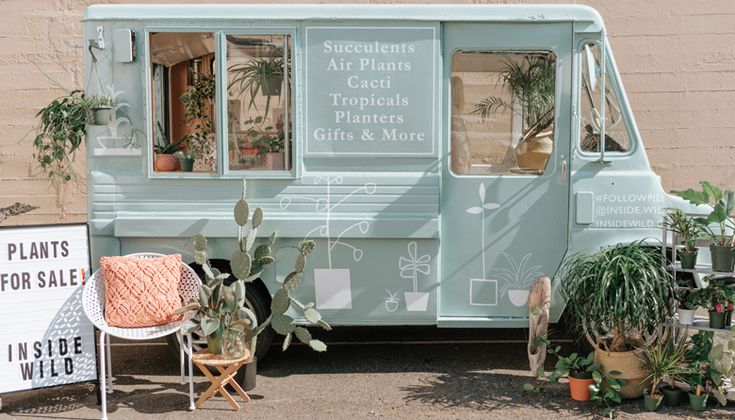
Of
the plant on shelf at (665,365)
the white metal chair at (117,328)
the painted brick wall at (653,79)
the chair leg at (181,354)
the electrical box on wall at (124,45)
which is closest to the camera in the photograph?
the white metal chair at (117,328)

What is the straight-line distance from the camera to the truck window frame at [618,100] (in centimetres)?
569

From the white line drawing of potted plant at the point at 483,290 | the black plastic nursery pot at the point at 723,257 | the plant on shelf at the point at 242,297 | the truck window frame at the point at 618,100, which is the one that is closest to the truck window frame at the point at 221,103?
the plant on shelf at the point at 242,297

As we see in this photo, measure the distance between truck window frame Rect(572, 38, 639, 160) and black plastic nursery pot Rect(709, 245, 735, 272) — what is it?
3.13 ft

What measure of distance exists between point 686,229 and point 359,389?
2.45m

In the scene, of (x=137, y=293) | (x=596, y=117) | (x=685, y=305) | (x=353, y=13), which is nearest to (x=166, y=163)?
(x=137, y=293)

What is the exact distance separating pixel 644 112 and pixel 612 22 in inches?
42.3

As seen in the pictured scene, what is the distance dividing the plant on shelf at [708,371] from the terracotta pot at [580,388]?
64 centimetres

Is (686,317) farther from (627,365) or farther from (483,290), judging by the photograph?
(483,290)

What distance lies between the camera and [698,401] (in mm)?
5117

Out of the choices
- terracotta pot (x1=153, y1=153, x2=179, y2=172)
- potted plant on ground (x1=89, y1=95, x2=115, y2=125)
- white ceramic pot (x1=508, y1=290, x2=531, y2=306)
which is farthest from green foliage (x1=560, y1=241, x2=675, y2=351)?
potted plant on ground (x1=89, y1=95, x2=115, y2=125)

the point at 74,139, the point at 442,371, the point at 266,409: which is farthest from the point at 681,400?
the point at 74,139

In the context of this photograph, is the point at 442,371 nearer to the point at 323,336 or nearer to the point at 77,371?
the point at 323,336

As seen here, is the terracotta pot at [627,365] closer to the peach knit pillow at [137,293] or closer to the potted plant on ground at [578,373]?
the potted plant on ground at [578,373]

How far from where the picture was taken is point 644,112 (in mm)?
9062
